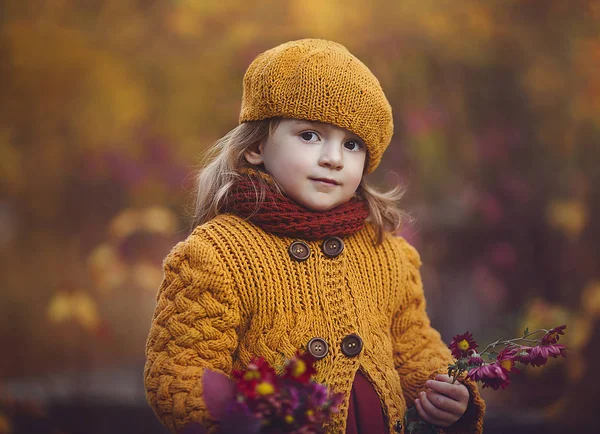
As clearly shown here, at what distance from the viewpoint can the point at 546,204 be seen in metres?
3.70

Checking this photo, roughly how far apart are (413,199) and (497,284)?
2.09 ft

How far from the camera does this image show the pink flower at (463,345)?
1484mm

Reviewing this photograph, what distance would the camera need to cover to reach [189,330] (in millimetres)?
1492

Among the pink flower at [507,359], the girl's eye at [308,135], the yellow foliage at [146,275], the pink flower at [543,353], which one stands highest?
the girl's eye at [308,135]

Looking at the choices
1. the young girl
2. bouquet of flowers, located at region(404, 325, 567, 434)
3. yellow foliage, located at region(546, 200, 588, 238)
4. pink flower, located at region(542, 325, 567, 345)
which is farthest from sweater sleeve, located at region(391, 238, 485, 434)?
yellow foliage, located at region(546, 200, 588, 238)

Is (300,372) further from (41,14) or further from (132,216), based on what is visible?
(41,14)

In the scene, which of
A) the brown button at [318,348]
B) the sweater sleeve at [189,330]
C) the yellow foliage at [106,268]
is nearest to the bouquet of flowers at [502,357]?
the brown button at [318,348]

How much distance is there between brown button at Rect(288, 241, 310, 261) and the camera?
159 centimetres

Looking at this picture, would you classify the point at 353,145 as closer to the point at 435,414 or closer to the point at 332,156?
the point at 332,156

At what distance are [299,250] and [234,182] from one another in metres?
0.24

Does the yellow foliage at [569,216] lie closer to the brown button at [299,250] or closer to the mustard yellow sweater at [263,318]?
the mustard yellow sweater at [263,318]

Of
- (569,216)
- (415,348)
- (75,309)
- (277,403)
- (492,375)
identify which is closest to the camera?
(277,403)

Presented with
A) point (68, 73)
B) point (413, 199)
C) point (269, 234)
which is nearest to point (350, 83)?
point (269, 234)

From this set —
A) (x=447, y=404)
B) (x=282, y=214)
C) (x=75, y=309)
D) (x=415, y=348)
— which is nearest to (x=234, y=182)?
(x=282, y=214)
